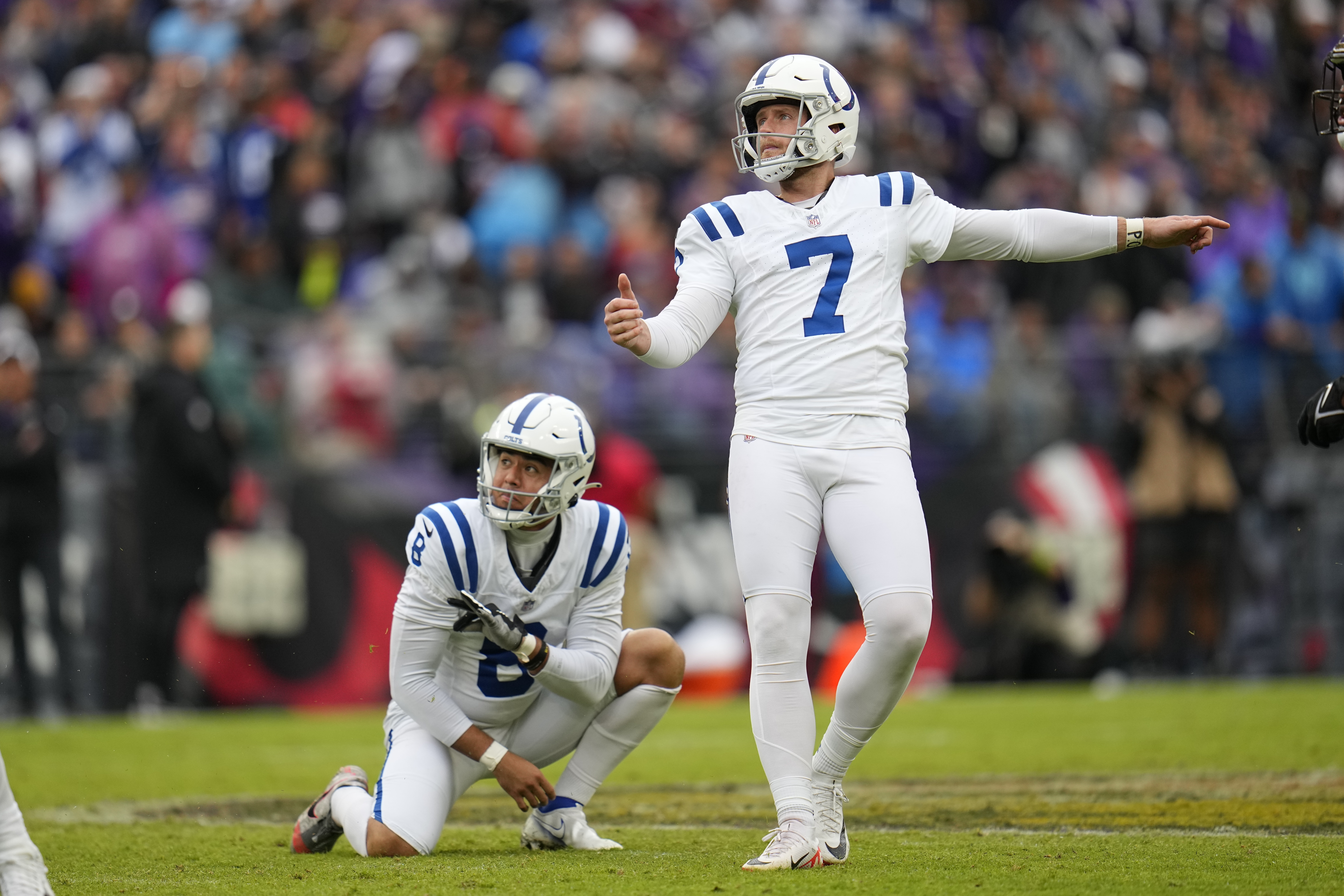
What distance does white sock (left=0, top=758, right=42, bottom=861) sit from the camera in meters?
4.09

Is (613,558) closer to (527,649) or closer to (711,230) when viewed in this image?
(527,649)

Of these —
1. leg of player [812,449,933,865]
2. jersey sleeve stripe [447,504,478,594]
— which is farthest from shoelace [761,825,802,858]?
jersey sleeve stripe [447,504,478,594]

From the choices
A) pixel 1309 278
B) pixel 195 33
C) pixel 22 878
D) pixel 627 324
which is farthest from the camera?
pixel 195 33

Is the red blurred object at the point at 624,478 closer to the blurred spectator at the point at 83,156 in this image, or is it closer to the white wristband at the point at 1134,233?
the blurred spectator at the point at 83,156

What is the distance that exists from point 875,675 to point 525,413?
53.5 inches

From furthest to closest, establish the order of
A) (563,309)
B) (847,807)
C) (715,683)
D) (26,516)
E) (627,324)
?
(563,309)
(715,683)
(26,516)
(847,807)
(627,324)

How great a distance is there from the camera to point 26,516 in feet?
36.2

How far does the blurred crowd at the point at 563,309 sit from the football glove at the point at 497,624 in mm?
6027

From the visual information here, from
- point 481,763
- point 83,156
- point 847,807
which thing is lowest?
point 847,807

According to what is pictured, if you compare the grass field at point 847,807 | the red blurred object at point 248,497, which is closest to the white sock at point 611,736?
the grass field at point 847,807

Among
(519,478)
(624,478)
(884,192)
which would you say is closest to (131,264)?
(624,478)

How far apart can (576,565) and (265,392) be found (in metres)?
6.67

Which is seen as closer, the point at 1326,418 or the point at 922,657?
the point at 1326,418

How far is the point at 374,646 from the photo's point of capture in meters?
11.4
